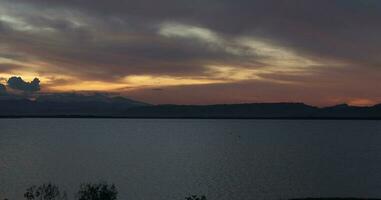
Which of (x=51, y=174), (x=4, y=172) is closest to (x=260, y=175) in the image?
(x=51, y=174)

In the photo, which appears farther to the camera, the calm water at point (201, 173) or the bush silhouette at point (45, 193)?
the calm water at point (201, 173)

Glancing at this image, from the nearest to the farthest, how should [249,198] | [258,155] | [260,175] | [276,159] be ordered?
[249,198] → [260,175] → [276,159] → [258,155]

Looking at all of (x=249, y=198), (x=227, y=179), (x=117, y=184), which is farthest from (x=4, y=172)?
(x=249, y=198)

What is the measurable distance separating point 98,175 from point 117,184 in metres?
13.3

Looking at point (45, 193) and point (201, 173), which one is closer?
point (45, 193)

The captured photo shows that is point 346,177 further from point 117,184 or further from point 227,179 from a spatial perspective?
point 117,184

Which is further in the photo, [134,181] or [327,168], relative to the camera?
[327,168]

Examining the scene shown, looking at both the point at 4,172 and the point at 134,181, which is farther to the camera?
the point at 4,172

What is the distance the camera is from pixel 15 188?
282 feet

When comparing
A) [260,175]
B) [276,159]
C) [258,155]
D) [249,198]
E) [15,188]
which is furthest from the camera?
[258,155]

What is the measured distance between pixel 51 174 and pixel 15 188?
61.2 ft

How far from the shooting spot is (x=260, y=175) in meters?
102

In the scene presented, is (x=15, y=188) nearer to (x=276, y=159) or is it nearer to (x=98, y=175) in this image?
(x=98, y=175)

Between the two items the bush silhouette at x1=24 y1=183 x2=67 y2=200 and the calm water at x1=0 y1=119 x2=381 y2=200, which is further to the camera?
the calm water at x1=0 y1=119 x2=381 y2=200
